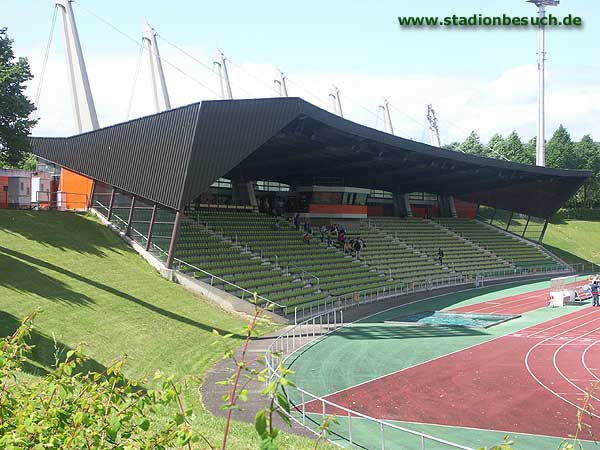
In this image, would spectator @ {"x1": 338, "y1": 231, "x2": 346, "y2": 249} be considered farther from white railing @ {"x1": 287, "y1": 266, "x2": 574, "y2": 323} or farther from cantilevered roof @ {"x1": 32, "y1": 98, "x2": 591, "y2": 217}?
white railing @ {"x1": 287, "y1": 266, "x2": 574, "y2": 323}

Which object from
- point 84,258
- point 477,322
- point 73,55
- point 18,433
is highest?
point 73,55

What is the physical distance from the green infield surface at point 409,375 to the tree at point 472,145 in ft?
251

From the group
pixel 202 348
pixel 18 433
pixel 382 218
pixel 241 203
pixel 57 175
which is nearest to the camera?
pixel 18 433

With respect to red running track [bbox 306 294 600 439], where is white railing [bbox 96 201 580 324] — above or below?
below

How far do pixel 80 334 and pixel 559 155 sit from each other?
3630 inches

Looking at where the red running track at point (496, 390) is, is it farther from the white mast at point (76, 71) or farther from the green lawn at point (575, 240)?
the green lawn at point (575, 240)

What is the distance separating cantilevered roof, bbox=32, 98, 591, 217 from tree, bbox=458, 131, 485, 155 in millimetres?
61811

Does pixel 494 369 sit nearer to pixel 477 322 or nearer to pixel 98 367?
pixel 477 322

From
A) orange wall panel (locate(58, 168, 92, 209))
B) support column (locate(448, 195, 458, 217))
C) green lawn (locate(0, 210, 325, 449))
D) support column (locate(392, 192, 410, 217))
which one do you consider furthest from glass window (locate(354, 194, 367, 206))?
green lawn (locate(0, 210, 325, 449))

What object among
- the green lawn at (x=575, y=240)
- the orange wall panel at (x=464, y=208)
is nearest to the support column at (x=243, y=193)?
the orange wall panel at (x=464, y=208)

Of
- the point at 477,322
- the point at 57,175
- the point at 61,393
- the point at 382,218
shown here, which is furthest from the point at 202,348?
the point at 382,218

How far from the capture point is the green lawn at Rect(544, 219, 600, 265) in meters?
64.6

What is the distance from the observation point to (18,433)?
12.8 ft

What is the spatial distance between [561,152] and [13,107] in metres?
85.6
